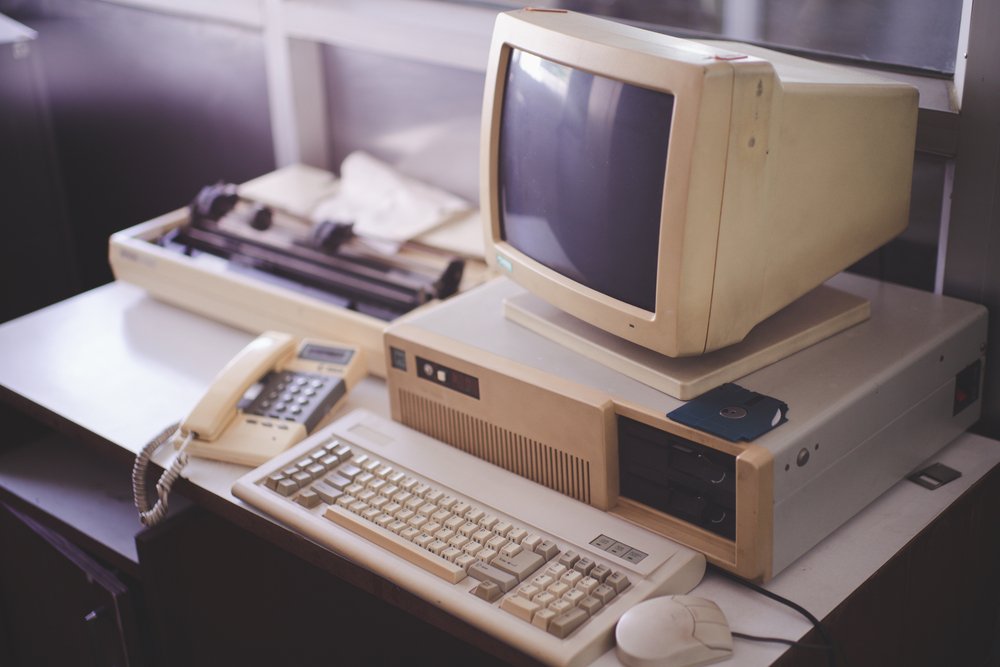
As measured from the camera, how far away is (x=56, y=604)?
176 cm

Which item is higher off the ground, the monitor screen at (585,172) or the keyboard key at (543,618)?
the monitor screen at (585,172)

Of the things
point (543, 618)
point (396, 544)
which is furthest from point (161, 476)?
point (543, 618)

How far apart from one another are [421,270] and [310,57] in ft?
2.45

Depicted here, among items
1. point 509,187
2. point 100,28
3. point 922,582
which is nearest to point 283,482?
point 509,187

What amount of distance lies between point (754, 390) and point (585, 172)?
1.06 feet

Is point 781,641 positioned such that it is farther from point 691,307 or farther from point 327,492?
point 327,492

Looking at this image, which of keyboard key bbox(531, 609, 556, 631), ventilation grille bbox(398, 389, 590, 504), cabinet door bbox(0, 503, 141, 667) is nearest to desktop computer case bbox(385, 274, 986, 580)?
ventilation grille bbox(398, 389, 590, 504)

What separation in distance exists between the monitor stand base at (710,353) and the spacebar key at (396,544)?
32 cm

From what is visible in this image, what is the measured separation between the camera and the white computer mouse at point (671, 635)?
104 centimetres

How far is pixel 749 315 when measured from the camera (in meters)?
1.21

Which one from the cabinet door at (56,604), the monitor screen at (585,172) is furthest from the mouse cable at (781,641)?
the cabinet door at (56,604)

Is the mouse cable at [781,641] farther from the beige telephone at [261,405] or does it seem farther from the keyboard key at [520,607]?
the beige telephone at [261,405]

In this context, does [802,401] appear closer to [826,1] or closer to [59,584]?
[826,1]

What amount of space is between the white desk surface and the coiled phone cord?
0.03 metres
